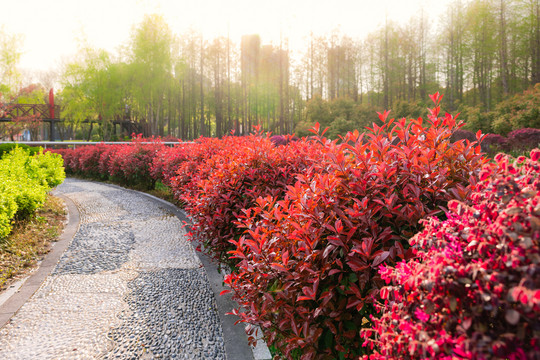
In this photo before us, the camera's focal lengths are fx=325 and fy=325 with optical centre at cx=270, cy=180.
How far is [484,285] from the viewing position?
90 centimetres

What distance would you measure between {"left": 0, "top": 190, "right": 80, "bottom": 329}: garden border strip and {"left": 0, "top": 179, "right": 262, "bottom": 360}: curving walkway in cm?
2

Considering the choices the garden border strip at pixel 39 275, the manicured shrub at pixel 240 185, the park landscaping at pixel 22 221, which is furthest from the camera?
the park landscaping at pixel 22 221

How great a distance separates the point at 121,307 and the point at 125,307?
0.12 feet

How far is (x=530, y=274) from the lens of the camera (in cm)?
81

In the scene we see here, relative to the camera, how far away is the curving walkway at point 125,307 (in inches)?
100

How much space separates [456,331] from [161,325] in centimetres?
254

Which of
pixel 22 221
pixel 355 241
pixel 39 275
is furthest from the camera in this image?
pixel 22 221

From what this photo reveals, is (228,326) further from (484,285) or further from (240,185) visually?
(484,285)

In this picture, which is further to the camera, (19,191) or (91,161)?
(91,161)

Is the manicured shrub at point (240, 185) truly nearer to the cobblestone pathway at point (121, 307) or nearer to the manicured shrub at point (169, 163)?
the cobblestone pathway at point (121, 307)

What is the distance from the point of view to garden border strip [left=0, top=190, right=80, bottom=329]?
3091 millimetres

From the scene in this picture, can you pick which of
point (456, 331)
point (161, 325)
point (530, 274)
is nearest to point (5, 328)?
point (161, 325)

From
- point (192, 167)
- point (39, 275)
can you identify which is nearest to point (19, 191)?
point (39, 275)

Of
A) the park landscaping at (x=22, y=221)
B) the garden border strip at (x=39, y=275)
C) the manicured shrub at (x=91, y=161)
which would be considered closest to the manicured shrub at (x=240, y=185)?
the garden border strip at (x=39, y=275)
